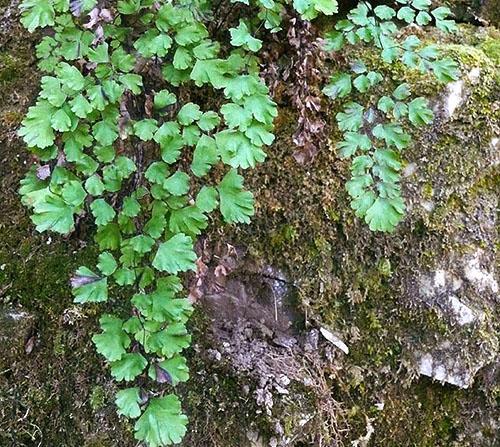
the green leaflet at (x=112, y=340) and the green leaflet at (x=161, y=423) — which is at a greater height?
the green leaflet at (x=112, y=340)

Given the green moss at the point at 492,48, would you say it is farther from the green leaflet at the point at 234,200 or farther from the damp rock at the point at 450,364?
the green leaflet at the point at 234,200

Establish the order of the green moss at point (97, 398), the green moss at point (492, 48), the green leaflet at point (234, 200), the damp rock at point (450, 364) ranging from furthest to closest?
the green moss at point (492, 48) < the damp rock at point (450, 364) < the green moss at point (97, 398) < the green leaflet at point (234, 200)

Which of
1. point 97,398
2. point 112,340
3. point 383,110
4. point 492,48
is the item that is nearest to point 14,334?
point 97,398

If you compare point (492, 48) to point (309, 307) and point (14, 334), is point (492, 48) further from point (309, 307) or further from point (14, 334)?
point (14, 334)

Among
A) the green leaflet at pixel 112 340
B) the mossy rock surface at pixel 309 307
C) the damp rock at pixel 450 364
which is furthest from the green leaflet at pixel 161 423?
the damp rock at pixel 450 364

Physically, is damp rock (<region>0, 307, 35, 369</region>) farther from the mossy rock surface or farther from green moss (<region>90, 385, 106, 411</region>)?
green moss (<region>90, 385, 106, 411</region>)

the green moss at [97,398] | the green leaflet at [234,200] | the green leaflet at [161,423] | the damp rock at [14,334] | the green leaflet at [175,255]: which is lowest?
the green moss at [97,398]

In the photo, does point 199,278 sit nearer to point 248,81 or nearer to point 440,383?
point 248,81

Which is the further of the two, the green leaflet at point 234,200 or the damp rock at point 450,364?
the damp rock at point 450,364
